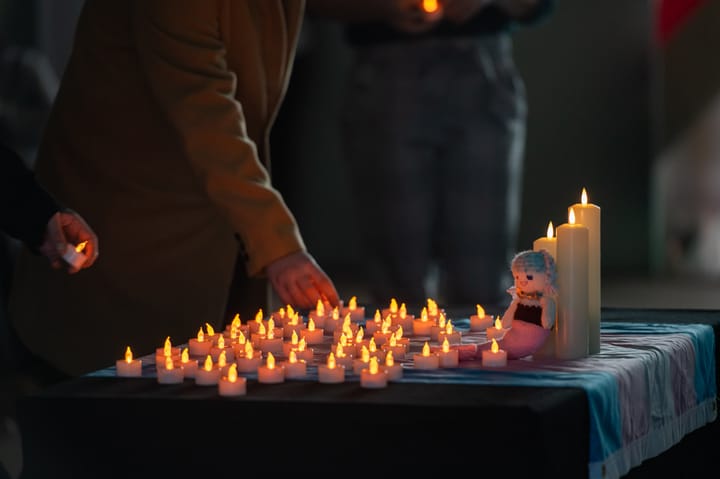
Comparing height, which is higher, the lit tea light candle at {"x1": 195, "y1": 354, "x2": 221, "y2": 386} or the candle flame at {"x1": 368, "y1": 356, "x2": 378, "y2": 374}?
the candle flame at {"x1": 368, "y1": 356, "x2": 378, "y2": 374}

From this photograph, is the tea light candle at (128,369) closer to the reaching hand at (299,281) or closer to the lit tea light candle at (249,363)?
the lit tea light candle at (249,363)

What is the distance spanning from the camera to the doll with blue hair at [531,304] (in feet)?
5.51

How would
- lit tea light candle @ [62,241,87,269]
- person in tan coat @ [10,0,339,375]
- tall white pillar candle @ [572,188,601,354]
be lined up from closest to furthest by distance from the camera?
1. tall white pillar candle @ [572,188,601,354]
2. lit tea light candle @ [62,241,87,269]
3. person in tan coat @ [10,0,339,375]

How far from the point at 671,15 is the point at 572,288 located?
696 cm

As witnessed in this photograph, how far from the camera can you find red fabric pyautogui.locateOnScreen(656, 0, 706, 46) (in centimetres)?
821

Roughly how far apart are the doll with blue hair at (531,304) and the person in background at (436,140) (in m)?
2.98

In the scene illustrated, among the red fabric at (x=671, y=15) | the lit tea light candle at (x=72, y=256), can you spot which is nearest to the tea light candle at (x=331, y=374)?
the lit tea light candle at (x=72, y=256)

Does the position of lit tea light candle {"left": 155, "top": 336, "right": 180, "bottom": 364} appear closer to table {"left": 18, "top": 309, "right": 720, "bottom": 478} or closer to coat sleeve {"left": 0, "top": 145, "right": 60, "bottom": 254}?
table {"left": 18, "top": 309, "right": 720, "bottom": 478}

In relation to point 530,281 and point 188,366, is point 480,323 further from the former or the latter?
point 188,366

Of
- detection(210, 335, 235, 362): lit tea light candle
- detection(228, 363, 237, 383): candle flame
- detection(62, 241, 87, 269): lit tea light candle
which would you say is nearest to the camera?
detection(228, 363, 237, 383): candle flame

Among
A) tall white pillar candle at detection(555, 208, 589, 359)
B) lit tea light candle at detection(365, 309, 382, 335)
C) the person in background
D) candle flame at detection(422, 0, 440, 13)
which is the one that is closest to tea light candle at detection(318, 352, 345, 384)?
tall white pillar candle at detection(555, 208, 589, 359)

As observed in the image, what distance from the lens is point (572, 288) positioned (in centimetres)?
173

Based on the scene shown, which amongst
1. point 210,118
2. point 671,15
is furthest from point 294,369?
point 671,15

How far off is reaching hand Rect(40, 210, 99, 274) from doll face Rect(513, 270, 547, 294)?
65 centimetres
